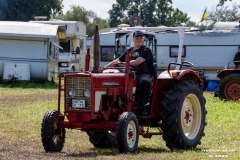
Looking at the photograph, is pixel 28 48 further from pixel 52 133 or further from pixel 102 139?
pixel 52 133

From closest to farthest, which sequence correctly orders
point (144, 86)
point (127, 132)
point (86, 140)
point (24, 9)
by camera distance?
point (127, 132)
point (144, 86)
point (86, 140)
point (24, 9)

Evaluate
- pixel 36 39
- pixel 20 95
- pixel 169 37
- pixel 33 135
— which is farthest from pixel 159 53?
pixel 33 135

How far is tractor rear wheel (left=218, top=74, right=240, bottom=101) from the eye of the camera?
80.3 feet

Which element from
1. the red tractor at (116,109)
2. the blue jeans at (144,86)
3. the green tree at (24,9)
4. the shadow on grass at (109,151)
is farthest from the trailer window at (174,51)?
the blue jeans at (144,86)

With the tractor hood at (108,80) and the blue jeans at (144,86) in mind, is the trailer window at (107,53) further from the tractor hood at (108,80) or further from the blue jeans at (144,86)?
the tractor hood at (108,80)

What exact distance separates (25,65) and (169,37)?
6253 mm

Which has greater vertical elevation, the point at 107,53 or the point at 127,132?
the point at 127,132

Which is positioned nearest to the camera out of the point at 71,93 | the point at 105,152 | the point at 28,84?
the point at 71,93

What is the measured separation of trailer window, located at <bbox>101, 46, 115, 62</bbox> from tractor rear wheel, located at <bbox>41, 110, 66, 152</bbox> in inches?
935

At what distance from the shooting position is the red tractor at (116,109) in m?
11.3

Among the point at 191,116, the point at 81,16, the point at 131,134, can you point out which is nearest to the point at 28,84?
the point at 191,116

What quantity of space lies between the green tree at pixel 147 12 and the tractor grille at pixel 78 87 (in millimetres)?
79761

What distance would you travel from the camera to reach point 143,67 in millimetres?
11859

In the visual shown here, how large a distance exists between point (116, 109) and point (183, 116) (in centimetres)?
132
